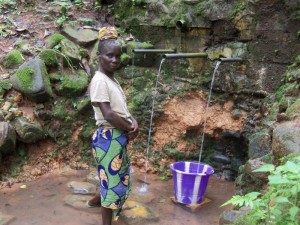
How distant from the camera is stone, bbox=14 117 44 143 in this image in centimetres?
410

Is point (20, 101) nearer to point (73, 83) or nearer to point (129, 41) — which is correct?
point (73, 83)

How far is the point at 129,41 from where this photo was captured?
16.7 ft

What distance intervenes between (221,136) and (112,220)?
6.24 ft

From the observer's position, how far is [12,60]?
4.60m

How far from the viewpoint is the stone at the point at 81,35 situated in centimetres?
501

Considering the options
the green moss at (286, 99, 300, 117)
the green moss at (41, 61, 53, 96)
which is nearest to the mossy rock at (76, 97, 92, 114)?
the green moss at (41, 61, 53, 96)

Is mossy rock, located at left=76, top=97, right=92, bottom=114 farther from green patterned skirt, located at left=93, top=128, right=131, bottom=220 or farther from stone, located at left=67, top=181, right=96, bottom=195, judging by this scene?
green patterned skirt, located at left=93, top=128, right=131, bottom=220

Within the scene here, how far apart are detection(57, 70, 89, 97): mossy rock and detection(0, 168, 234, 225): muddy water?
102 cm

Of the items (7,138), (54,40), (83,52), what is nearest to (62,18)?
(54,40)

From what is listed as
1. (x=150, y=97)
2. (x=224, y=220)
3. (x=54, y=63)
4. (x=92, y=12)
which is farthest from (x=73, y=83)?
(x=224, y=220)

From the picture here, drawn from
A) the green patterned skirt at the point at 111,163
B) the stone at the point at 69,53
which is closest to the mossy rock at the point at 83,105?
the stone at the point at 69,53

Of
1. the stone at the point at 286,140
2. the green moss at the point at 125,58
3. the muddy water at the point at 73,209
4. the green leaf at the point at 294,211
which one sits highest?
the green moss at the point at 125,58

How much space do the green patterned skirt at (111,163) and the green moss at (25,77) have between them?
179cm

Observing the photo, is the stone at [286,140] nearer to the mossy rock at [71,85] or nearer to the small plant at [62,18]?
the mossy rock at [71,85]
